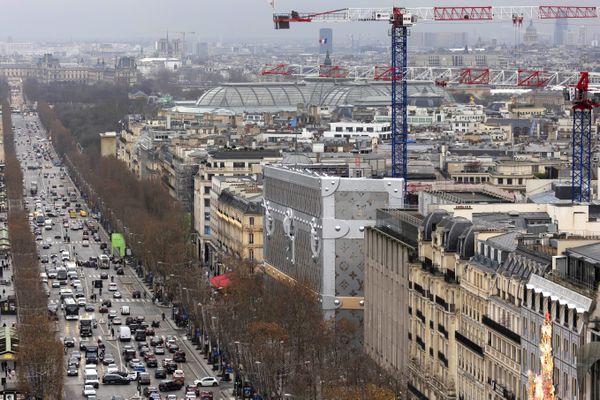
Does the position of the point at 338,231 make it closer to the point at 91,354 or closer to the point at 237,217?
the point at 91,354

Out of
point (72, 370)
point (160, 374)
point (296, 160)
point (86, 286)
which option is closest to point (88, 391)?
point (160, 374)

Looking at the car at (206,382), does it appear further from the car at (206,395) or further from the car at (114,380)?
the car at (114,380)

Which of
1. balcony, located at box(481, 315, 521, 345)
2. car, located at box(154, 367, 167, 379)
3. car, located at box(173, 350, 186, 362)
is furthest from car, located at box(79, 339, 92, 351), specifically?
balcony, located at box(481, 315, 521, 345)

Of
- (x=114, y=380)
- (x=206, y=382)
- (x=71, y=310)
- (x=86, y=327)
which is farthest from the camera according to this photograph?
(x=71, y=310)

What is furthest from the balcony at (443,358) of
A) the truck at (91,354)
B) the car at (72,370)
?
the truck at (91,354)

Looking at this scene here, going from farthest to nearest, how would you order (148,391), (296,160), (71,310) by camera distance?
(296,160) < (71,310) < (148,391)

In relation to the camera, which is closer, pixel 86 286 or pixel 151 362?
pixel 151 362

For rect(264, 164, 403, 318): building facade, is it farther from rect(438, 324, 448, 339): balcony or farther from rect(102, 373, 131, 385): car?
rect(438, 324, 448, 339): balcony

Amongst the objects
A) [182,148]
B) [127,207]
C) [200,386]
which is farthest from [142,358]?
[182,148]
